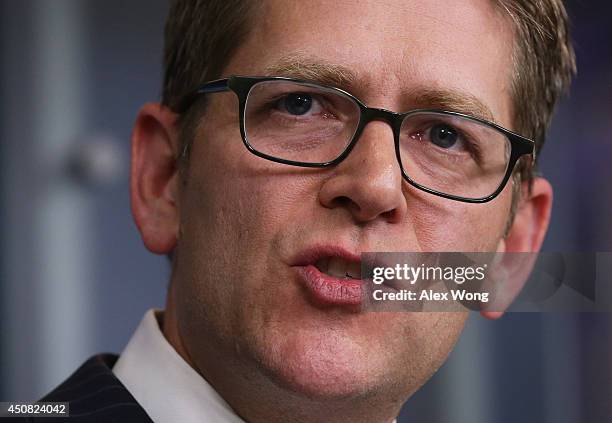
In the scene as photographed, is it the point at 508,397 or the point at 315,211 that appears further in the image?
the point at 508,397

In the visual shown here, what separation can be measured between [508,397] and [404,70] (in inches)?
24.5

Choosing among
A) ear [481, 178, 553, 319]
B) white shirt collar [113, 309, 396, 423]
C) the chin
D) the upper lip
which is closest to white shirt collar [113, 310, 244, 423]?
white shirt collar [113, 309, 396, 423]

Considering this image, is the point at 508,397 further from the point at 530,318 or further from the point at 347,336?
the point at 347,336

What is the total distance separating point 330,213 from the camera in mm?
1008

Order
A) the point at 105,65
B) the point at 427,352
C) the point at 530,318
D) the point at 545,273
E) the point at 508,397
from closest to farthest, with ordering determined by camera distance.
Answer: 1. the point at 427,352
2. the point at 545,273
3. the point at 508,397
4. the point at 530,318
5. the point at 105,65

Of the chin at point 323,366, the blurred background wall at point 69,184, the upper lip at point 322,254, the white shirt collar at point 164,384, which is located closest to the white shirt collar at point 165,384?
the white shirt collar at point 164,384

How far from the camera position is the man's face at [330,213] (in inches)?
39.5

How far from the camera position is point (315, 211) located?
1.02 metres

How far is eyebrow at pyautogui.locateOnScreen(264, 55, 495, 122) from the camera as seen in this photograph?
1067 millimetres

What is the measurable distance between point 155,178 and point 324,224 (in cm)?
37

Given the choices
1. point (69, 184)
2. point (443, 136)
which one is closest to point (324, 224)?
point (443, 136)

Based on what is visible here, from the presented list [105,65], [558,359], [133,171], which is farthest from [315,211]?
[105,65]

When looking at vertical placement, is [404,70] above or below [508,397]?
above

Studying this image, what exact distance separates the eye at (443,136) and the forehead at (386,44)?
5cm
